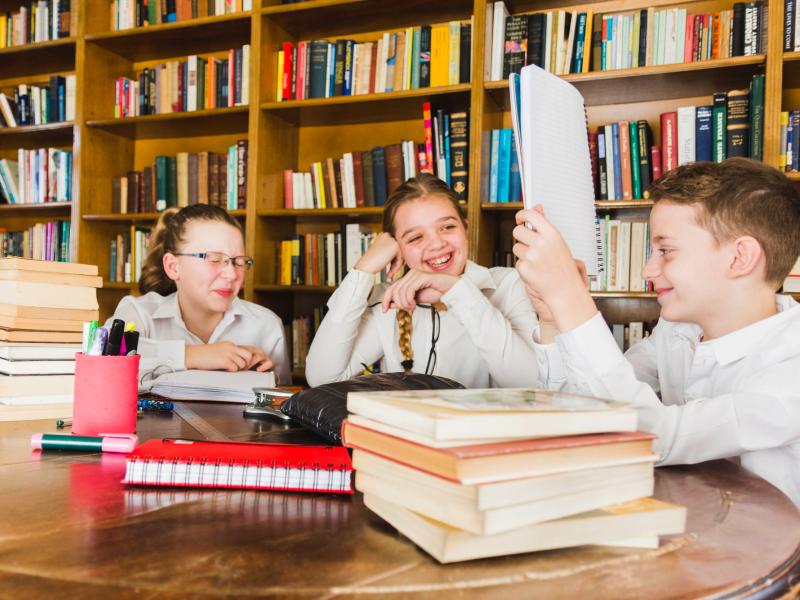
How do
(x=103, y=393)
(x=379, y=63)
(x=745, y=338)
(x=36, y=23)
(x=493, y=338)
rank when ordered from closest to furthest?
(x=103, y=393), (x=745, y=338), (x=493, y=338), (x=379, y=63), (x=36, y=23)

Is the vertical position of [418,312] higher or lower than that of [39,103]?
lower

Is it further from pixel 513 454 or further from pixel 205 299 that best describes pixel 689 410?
pixel 205 299

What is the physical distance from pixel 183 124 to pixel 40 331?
7.94 feet

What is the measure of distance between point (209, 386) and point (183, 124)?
222cm

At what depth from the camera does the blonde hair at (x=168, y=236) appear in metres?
2.13

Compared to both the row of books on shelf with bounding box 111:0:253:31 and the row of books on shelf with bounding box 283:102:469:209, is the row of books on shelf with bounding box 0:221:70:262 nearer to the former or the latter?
the row of books on shelf with bounding box 111:0:253:31

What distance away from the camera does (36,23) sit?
11.7 ft

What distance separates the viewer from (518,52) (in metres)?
2.62

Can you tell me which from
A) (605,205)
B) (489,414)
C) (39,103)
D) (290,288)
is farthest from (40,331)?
(39,103)

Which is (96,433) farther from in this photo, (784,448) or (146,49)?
(146,49)

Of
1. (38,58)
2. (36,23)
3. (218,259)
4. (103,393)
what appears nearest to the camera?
(103,393)

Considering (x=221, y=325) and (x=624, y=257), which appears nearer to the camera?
(x=221, y=325)

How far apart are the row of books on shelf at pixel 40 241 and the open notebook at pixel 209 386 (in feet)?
7.46

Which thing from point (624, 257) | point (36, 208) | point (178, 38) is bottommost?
point (624, 257)
